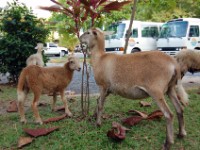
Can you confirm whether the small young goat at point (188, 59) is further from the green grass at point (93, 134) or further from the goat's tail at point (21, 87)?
the goat's tail at point (21, 87)

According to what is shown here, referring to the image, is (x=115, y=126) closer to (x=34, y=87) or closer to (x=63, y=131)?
(x=63, y=131)

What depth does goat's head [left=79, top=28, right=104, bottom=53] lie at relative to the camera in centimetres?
519

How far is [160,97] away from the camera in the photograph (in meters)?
4.42

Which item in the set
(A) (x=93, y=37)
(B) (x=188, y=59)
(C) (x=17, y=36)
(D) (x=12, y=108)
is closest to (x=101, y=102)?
(A) (x=93, y=37)

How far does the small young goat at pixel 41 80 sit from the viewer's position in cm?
559

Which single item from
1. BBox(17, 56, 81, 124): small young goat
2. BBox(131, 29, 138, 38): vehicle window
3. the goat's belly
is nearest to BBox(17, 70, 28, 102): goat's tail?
BBox(17, 56, 81, 124): small young goat

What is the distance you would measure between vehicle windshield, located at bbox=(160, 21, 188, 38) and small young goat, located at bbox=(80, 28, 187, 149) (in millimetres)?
15897

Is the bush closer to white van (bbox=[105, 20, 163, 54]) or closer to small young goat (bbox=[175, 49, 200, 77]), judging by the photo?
small young goat (bbox=[175, 49, 200, 77])

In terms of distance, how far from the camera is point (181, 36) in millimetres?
20062

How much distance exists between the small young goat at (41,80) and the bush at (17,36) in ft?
14.8

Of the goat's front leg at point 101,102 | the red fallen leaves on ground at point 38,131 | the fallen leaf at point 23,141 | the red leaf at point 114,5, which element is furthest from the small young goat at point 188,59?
the fallen leaf at point 23,141

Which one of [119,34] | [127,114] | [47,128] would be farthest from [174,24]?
[47,128]

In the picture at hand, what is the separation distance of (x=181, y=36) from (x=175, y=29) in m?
0.71

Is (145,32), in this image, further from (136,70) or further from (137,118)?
(136,70)
